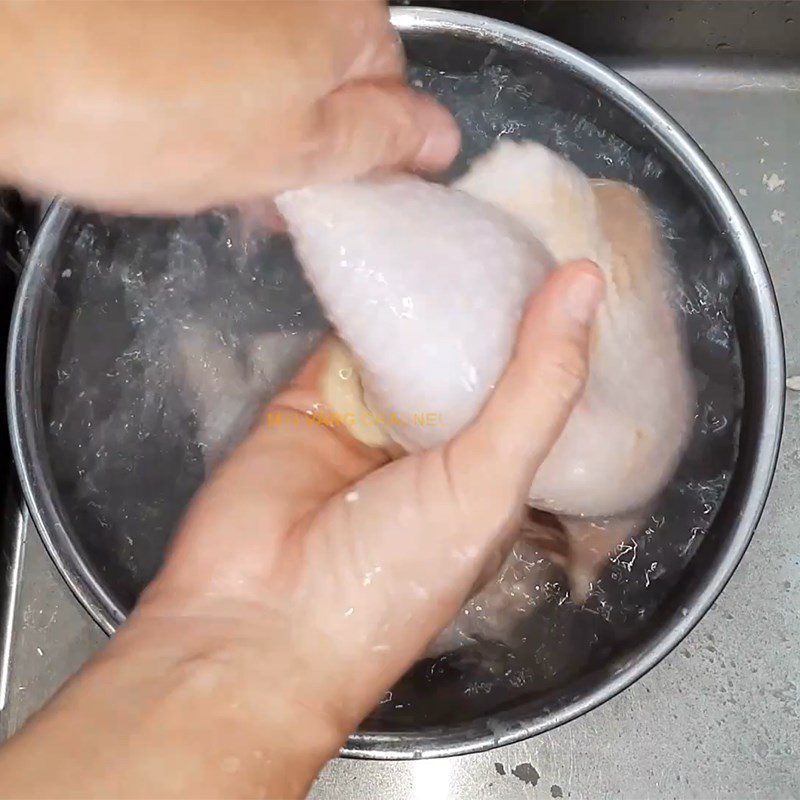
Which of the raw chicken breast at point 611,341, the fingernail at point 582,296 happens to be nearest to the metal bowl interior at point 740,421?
the raw chicken breast at point 611,341

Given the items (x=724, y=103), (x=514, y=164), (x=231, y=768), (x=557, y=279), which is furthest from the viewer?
(x=724, y=103)

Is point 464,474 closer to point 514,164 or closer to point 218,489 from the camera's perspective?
point 218,489

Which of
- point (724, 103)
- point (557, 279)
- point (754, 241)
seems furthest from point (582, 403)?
point (724, 103)

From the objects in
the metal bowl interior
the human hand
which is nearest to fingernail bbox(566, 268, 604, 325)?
the human hand

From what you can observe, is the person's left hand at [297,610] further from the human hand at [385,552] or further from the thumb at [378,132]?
the thumb at [378,132]

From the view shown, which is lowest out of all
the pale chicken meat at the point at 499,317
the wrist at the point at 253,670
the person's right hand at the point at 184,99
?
the wrist at the point at 253,670

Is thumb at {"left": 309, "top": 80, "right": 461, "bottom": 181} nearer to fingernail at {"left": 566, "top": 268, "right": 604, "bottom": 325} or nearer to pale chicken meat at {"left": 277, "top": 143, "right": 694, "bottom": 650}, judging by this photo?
pale chicken meat at {"left": 277, "top": 143, "right": 694, "bottom": 650}
